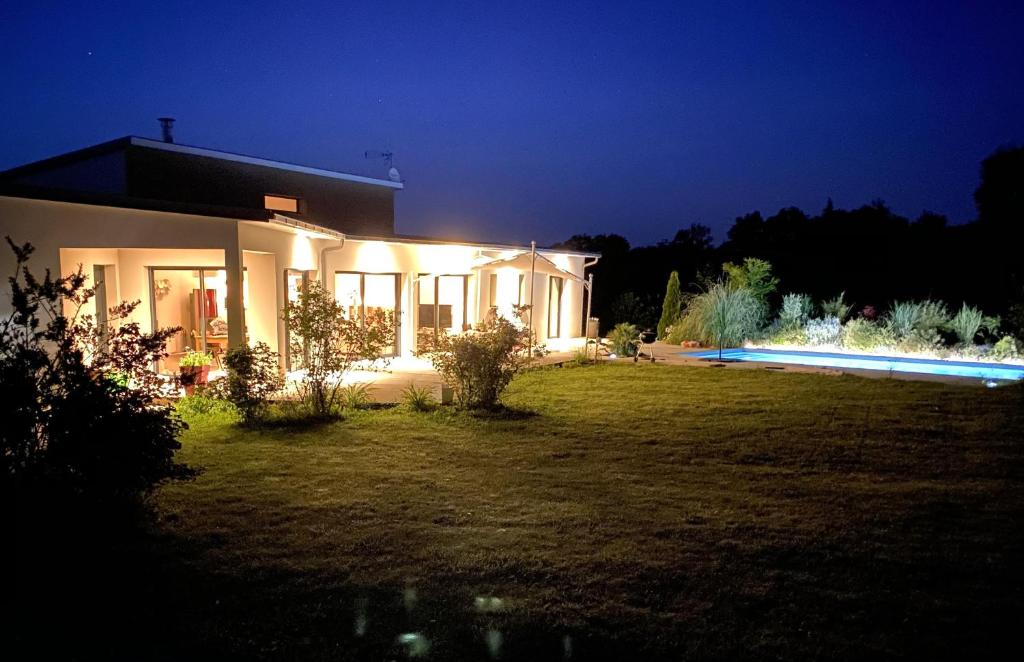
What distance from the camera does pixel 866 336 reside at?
51.5ft

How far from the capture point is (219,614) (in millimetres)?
3355

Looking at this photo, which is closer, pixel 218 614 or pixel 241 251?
pixel 218 614

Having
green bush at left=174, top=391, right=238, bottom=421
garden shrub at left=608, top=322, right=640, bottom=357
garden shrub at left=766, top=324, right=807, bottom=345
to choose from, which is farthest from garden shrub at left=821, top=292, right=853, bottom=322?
green bush at left=174, top=391, right=238, bottom=421

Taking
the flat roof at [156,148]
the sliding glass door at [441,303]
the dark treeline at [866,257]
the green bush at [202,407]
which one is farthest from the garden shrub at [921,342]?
the flat roof at [156,148]

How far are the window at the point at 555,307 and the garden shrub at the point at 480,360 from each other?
9.46 meters

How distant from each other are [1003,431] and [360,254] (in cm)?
1044

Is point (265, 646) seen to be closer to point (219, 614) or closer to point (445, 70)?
point (219, 614)

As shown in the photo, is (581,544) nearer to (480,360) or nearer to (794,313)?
(480,360)

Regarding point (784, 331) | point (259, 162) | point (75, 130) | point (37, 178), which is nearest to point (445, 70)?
point (259, 162)

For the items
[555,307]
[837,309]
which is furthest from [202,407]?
[837,309]

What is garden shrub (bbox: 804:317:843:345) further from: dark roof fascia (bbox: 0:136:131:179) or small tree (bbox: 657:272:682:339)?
dark roof fascia (bbox: 0:136:131:179)

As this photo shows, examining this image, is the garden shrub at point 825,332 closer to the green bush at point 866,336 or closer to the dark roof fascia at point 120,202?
the green bush at point 866,336

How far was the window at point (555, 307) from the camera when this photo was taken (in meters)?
18.3

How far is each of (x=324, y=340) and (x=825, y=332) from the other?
1330 centimetres
